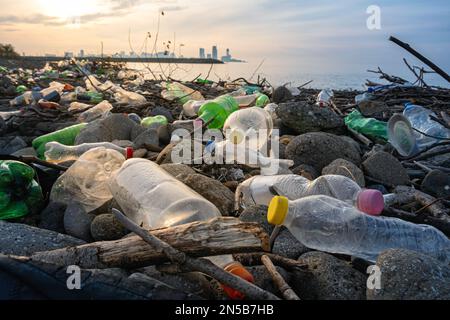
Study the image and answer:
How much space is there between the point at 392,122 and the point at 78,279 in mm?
A: 2826

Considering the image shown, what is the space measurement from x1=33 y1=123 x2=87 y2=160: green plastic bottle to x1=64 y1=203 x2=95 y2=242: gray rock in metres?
1.32

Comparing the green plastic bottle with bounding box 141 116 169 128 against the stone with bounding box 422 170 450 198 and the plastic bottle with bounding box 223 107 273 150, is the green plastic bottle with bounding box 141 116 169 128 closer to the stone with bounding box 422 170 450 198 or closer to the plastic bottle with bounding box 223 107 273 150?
the plastic bottle with bounding box 223 107 273 150

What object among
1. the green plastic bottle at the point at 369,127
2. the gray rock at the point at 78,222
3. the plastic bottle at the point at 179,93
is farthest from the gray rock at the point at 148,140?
the plastic bottle at the point at 179,93

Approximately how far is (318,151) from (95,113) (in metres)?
2.81

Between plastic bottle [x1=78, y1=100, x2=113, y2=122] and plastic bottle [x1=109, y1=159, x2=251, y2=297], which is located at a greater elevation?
plastic bottle [x1=78, y1=100, x2=113, y2=122]

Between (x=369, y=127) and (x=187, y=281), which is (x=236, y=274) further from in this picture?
(x=369, y=127)

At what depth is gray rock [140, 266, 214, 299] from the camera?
4.45 ft

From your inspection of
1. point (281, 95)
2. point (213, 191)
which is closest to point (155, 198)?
point (213, 191)

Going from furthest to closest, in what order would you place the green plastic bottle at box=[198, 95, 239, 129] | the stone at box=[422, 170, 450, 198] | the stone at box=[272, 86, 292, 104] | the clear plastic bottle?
the stone at box=[272, 86, 292, 104] → the green plastic bottle at box=[198, 95, 239, 129] → the clear plastic bottle → the stone at box=[422, 170, 450, 198]

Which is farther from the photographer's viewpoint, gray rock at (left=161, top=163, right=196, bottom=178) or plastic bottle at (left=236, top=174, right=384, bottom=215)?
gray rock at (left=161, top=163, right=196, bottom=178)

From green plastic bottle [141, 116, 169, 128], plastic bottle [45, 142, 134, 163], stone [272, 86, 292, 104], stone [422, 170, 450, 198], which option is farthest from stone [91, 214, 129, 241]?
stone [272, 86, 292, 104]

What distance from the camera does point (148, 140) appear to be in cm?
322
